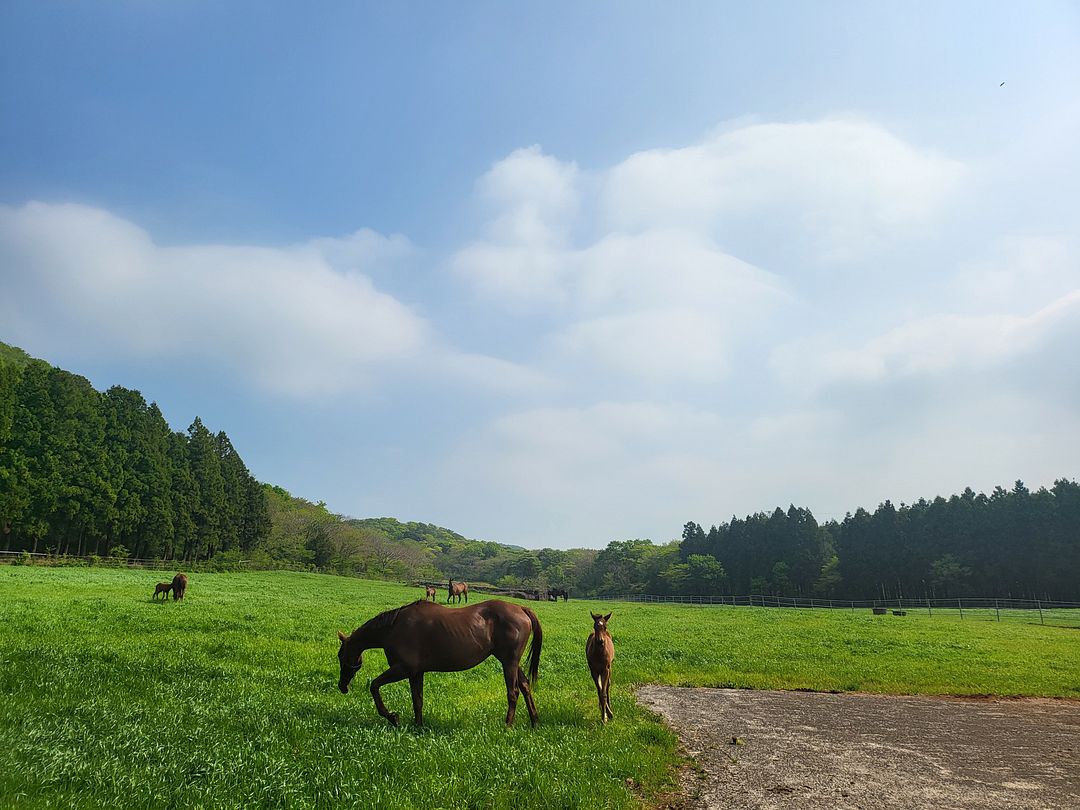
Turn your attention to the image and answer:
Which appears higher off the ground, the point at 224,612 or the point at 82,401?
the point at 82,401

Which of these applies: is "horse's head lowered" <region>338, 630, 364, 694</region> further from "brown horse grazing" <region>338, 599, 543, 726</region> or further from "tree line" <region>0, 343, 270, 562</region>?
"tree line" <region>0, 343, 270, 562</region>

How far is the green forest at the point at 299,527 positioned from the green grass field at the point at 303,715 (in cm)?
4886

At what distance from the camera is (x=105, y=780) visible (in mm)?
5594

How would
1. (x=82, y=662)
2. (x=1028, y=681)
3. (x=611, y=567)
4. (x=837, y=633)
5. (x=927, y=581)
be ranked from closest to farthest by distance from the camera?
(x=82, y=662) → (x=1028, y=681) → (x=837, y=633) → (x=927, y=581) → (x=611, y=567)

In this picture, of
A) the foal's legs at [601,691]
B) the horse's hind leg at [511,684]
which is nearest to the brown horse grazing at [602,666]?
the foal's legs at [601,691]

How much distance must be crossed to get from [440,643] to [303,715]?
7.70 ft

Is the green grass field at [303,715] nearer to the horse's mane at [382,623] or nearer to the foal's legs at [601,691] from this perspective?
the foal's legs at [601,691]

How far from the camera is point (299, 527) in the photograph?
104 m

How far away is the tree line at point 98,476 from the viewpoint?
57138 millimetres

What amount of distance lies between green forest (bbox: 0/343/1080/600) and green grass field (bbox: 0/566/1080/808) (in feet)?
160

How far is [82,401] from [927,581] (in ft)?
381

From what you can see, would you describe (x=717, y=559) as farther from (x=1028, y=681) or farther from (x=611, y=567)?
(x=1028, y=681)

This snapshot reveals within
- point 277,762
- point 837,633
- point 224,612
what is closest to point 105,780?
point 277,762

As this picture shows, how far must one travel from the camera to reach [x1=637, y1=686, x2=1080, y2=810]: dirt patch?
748 centimetres
